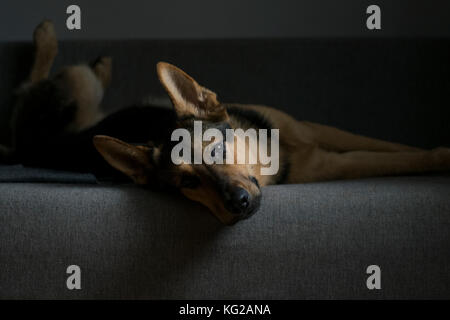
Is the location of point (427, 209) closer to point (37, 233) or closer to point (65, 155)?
point (37, 233)

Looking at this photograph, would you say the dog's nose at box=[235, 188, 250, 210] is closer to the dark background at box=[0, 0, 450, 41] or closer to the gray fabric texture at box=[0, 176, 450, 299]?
the gray fabric texture at box=[0, 176, 450, 299]

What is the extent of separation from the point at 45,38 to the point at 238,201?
5.97ft

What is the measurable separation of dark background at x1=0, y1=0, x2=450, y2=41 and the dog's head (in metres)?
1.34

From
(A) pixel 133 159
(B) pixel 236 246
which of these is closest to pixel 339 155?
(B) pixel 236 246

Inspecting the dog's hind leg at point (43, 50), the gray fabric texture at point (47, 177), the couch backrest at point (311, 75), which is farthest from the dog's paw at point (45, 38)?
the gray fabric texture at point (47, 177)

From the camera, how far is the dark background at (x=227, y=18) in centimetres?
288

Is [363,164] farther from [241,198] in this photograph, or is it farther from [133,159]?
[133,159]

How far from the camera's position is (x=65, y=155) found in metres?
2.19

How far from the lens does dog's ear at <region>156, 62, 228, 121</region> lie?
1.63m

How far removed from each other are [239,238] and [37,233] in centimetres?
67

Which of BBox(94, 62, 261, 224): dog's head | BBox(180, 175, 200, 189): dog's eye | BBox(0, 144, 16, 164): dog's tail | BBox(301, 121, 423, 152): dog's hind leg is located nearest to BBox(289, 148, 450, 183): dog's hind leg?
BBox(301, 121, 423, 152): dog's hind leg

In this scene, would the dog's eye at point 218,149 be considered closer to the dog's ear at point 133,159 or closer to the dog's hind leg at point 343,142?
the dog's ear at point 133,159

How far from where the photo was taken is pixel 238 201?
140 centimetres

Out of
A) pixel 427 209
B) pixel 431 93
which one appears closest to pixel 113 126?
pixel 427 209
